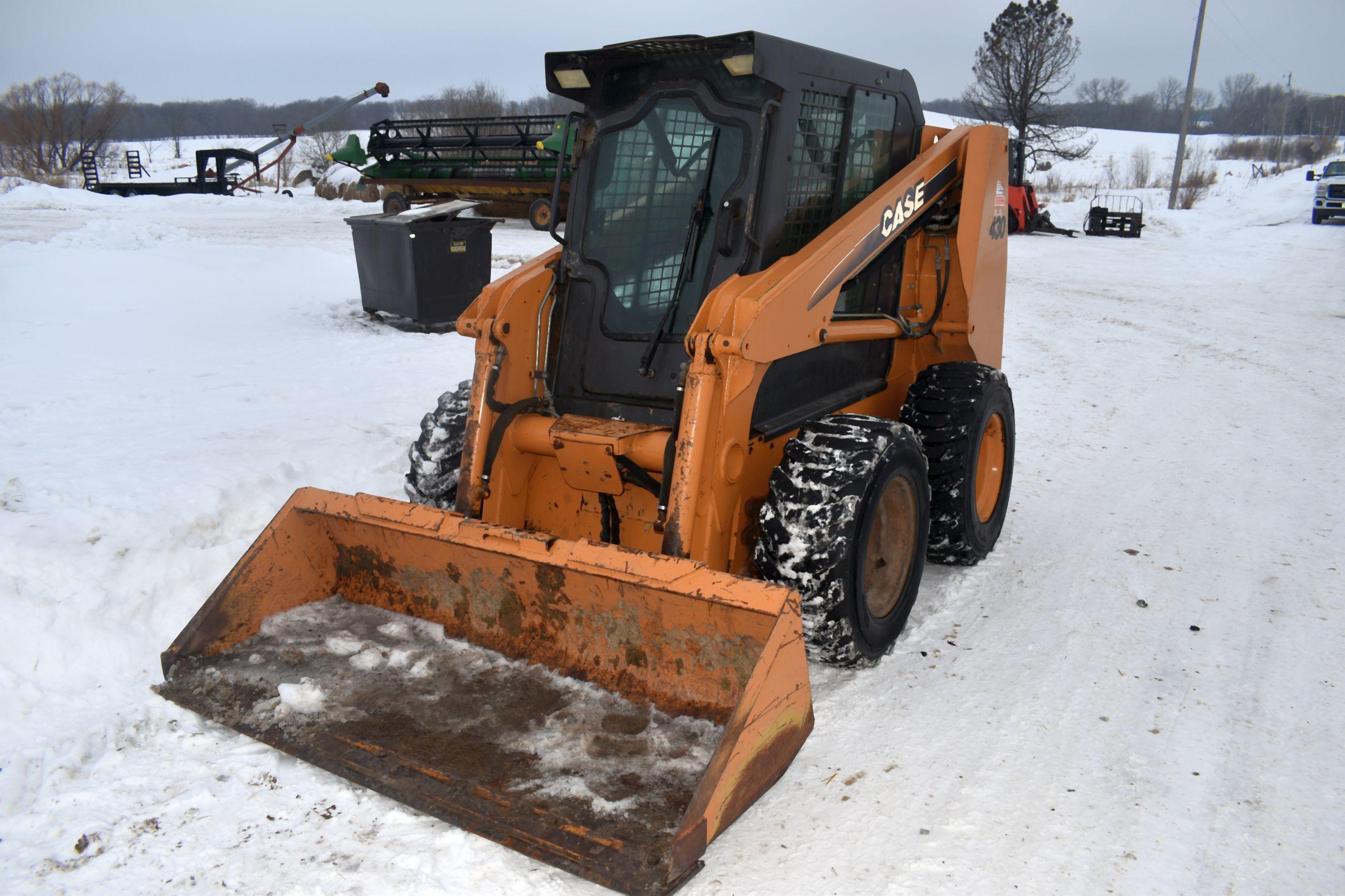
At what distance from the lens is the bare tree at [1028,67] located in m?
33.3

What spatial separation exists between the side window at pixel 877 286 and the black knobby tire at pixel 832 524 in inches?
28.5

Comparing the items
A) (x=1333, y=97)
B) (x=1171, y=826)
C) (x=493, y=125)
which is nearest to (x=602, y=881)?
(x=1171, y=826)

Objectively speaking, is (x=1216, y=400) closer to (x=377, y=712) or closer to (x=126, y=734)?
(x=377, y=712)

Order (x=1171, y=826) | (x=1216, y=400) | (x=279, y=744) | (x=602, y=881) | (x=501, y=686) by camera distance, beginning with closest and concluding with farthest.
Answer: (x=602, y=881) < (x=1171, y=826) < (x=279, y=744) < (x=501, y=686) < (x=1216, y=400)

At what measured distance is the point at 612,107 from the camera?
4133 millimetres

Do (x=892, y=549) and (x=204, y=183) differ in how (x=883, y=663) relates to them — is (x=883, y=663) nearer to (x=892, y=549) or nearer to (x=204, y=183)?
(x=892, y=549)

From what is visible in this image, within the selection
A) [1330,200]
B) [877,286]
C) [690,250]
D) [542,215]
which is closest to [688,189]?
[690,250]

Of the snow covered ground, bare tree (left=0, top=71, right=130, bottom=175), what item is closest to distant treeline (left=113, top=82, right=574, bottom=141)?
bare tree (left=0, top=71, right=130, bottom=175)

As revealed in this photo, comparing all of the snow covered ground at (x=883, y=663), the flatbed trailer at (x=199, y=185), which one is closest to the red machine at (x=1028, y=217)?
the snow covered ground at (x=883, y=663)

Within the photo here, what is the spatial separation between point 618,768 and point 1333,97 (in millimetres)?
98791

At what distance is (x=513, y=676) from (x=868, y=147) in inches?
107

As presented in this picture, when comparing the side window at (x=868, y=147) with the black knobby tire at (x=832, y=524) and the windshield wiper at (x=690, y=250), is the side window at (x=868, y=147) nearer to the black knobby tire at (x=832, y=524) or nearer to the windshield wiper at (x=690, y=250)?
the windshield wiper at (x=690, y=250)

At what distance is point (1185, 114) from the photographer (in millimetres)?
29656

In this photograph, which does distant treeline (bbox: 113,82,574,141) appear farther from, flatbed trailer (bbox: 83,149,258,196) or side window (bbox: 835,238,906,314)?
side window (bbox: 835,238,906,314)
